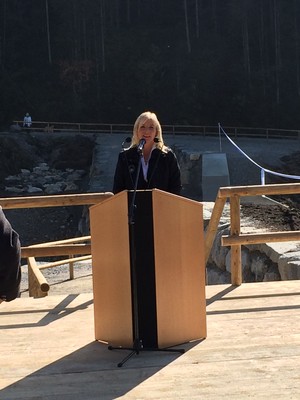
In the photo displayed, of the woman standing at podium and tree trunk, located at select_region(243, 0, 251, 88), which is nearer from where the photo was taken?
the woman standing at podium

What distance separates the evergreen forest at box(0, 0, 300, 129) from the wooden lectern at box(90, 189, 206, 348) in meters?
44.4

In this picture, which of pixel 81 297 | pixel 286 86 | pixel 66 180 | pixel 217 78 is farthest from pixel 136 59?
pixel 81 297

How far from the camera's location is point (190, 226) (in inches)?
180

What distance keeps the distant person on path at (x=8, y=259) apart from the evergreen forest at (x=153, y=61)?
46.0 m

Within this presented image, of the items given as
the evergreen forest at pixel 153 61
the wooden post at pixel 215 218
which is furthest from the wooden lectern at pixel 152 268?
the evergreen forest at pixel 153 61

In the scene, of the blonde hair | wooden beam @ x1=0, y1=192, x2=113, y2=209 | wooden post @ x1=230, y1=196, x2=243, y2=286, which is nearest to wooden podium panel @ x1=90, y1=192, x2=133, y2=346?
the blonde hair

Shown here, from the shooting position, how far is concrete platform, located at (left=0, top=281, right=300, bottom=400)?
3863 mm

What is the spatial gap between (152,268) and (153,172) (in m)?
0.82

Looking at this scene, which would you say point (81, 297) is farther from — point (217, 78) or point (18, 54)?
point (18, 54)

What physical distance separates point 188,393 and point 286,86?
53.3m

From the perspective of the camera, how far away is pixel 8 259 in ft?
8.91

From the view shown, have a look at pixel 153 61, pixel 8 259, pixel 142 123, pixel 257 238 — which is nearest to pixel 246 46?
pixel 153 61

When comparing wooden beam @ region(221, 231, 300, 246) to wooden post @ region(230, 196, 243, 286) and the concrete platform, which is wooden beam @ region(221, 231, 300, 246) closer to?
wooden post @ region(230, 196, 243, 286)

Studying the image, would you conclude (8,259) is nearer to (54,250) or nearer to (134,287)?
(134,287)
